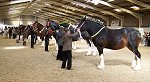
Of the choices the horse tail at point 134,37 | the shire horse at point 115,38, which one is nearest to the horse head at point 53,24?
the shire horse at point 115,38

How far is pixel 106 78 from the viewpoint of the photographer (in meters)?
6.21

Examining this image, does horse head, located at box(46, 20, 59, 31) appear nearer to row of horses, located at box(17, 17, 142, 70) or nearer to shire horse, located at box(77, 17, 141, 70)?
row of horses, located at box(17, 17, 142, 70)

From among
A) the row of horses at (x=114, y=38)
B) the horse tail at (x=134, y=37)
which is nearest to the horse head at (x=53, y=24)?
the row of horses at (x=114, y=38)

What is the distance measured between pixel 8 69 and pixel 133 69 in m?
3.88

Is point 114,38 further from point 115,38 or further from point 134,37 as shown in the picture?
point 134,37

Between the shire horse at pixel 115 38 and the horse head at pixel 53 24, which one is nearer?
the shire horse at pixel 115 38

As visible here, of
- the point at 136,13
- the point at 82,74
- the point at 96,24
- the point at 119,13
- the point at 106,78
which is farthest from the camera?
the point at 119,13

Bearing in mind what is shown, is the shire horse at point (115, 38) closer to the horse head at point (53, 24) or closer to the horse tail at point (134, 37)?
the horse tail at point (134, 37)

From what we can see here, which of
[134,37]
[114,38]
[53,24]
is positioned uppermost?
[134,37]

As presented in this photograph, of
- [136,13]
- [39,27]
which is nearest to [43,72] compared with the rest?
[39,27]

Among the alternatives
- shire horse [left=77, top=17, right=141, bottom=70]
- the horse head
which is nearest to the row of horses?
shire horse [left=77, top=17, right=141, bottom=70]

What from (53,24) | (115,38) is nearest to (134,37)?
(115,38)

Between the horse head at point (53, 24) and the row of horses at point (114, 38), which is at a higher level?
the row of horses at point (114, 38)

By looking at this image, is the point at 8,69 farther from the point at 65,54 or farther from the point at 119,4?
the point at 119,4
